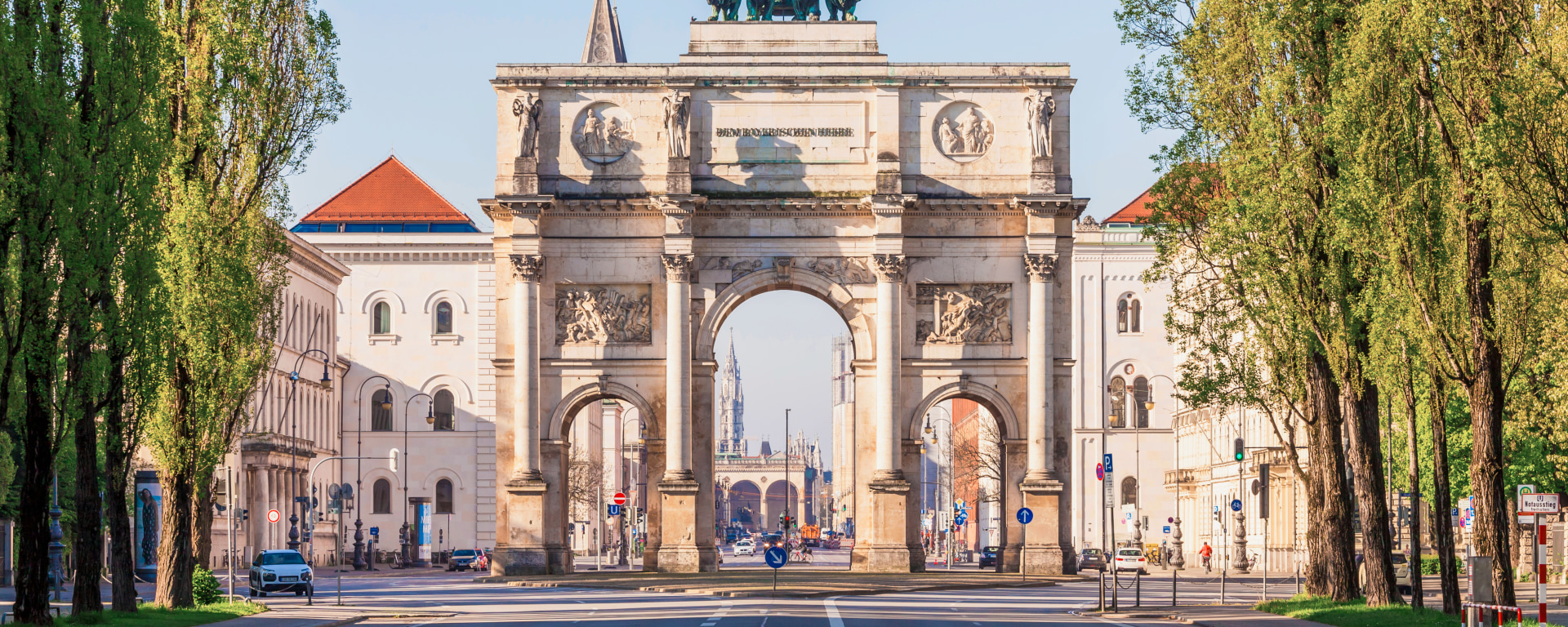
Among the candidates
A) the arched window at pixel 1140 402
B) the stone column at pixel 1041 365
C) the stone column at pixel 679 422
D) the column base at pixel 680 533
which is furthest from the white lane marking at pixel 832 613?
the arched window at pixel 1140 402

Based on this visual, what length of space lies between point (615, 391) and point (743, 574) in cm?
684

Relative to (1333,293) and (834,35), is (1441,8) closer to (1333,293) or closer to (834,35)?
(1333,293)

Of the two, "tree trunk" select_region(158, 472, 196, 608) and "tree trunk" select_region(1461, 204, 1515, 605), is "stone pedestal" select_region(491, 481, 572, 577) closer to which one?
"tree trunk" select_region(158, 472, 196, 608)

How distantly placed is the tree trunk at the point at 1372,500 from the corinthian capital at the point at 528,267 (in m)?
29.5

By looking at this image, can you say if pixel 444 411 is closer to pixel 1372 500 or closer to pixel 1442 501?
pixel 1372 500

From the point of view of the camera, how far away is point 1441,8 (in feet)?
96.6

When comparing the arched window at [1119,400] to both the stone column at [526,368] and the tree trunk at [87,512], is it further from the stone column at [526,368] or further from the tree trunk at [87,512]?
the tree trunk at [87,512]

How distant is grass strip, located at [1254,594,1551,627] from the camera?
30.6m

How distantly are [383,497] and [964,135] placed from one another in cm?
5142

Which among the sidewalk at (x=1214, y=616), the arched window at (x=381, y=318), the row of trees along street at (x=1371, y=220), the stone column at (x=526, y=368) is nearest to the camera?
the row of trees along street at (x=1371, y=220)

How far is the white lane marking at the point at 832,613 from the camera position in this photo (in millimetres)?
30844

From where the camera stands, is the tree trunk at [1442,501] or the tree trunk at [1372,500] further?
the tree trunk at [1372,500]

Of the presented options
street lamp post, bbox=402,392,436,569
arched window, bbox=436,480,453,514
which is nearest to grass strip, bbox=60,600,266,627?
street lamp post, bbox=402,392,436,569

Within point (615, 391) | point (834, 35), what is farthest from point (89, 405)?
point (834, 35)
